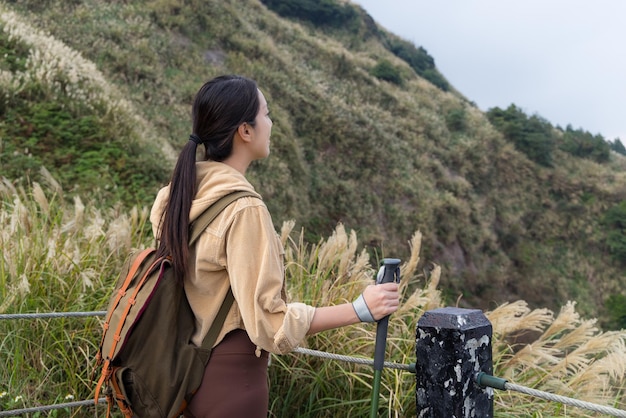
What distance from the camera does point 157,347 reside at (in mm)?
1626

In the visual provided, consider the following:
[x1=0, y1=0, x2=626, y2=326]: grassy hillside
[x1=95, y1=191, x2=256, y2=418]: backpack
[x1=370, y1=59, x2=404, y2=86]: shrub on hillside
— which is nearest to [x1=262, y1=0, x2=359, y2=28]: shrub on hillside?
[x1=0, y1=0, x2=626, y2=326]: grassy hillside

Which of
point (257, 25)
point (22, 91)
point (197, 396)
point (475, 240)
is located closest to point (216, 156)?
point (197, 396)

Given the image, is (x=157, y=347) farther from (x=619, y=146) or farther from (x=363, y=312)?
(x=619, y=146)

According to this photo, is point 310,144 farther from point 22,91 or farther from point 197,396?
point 197,396

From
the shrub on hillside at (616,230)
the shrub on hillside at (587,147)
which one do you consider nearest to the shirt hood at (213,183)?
the shrub on hillside at (616,230)

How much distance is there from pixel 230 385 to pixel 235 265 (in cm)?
37

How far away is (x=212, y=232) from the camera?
1.62 meters

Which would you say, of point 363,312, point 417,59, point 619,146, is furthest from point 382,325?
point 619,146

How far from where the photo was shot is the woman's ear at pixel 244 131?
69.5 inches

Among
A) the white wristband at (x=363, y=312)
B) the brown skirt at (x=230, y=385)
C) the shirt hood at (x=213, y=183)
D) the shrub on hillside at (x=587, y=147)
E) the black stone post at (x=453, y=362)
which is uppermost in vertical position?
the shrub on hillside at (x=587, y=147)

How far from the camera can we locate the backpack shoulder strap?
1.63 meters

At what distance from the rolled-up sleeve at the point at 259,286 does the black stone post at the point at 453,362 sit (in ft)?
1.84

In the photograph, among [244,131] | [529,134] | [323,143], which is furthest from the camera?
[529,134]

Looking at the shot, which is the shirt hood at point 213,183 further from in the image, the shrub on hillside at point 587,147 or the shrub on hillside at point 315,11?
the shrub on hillside at point 315,11
